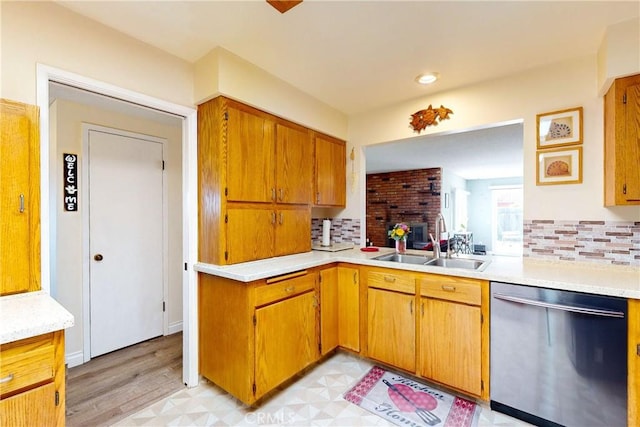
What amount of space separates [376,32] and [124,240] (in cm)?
277

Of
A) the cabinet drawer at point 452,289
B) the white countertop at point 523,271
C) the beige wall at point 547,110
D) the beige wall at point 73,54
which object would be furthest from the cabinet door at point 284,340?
the beige wall at point 547,110

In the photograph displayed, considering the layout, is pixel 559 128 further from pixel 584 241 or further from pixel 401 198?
pixel 401 198

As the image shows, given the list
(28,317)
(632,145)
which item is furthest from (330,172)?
(28,317)

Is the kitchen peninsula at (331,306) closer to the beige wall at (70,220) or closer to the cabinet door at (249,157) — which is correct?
the cabinet door at (249,157)

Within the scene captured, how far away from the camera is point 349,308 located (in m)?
2.48

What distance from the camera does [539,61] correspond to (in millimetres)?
2078

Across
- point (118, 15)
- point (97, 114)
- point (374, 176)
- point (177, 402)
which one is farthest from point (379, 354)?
point (374, 176)

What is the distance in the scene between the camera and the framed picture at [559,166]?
2.02 m

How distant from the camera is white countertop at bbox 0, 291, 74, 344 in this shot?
0.98 meters

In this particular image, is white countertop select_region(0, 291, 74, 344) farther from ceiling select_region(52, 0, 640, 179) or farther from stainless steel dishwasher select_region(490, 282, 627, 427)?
stainless steel dishwasher select_region(490, 282, 627, 427)

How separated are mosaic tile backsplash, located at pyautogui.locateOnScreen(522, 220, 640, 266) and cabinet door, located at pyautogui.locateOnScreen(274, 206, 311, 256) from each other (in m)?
1.78

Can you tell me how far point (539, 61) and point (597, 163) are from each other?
2.70ft

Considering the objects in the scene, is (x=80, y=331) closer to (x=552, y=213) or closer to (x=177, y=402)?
(x=177, y=402)

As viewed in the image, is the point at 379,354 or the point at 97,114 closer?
the point at 379,354
